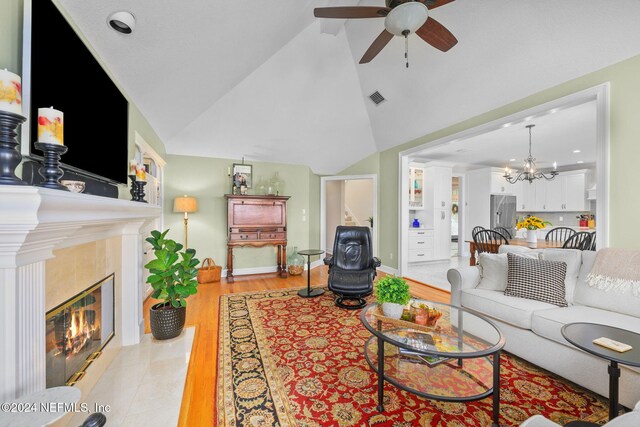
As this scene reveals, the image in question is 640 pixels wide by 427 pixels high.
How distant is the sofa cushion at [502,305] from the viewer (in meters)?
2.07

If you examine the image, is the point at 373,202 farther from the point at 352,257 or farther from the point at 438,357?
the point at 438,357

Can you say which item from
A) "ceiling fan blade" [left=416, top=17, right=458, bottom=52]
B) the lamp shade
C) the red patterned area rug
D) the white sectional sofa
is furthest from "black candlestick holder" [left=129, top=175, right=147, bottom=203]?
the white sectional sofa

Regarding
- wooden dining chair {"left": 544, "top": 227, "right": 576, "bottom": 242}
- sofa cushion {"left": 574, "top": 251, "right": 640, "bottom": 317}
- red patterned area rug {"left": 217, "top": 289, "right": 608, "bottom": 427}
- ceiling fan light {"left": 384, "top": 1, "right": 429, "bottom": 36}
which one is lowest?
red patterned area rug {"left": 217, "top": 289, "right": 608, "bottom": 427}

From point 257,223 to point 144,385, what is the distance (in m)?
3.10

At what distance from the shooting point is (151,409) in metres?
1.58

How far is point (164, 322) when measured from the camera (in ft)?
7.77

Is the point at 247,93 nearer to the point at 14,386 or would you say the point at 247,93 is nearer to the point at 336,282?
the point at 336,282

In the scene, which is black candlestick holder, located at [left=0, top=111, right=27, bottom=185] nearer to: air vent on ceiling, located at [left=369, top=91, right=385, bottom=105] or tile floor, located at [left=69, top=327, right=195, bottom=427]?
tile floor, located at [left=69, top=327, right=195, bottom=427]

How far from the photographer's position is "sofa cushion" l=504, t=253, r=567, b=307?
2193 millimetres

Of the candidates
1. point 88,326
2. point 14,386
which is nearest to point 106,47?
point 88,326

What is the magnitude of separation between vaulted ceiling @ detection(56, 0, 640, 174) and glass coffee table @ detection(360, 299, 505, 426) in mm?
2491

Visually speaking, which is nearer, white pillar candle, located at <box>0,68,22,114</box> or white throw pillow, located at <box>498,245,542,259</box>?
white pillar candle, located at <box>0,68,22,114</box>

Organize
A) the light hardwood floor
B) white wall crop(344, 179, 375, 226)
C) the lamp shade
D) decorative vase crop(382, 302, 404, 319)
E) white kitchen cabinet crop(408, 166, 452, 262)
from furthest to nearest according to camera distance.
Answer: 1. white wall crop(344, 179, 375, 226)
2. white kitchen cabinet crop(408, 166, 452, 262)
3. the lamp shade
4. decorative vase crop(382, 302, 404, 319)
5. the light hardwood floor

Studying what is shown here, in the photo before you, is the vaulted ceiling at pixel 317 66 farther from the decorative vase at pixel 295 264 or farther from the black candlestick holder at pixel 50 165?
the decorative vase at pixel 295 264
